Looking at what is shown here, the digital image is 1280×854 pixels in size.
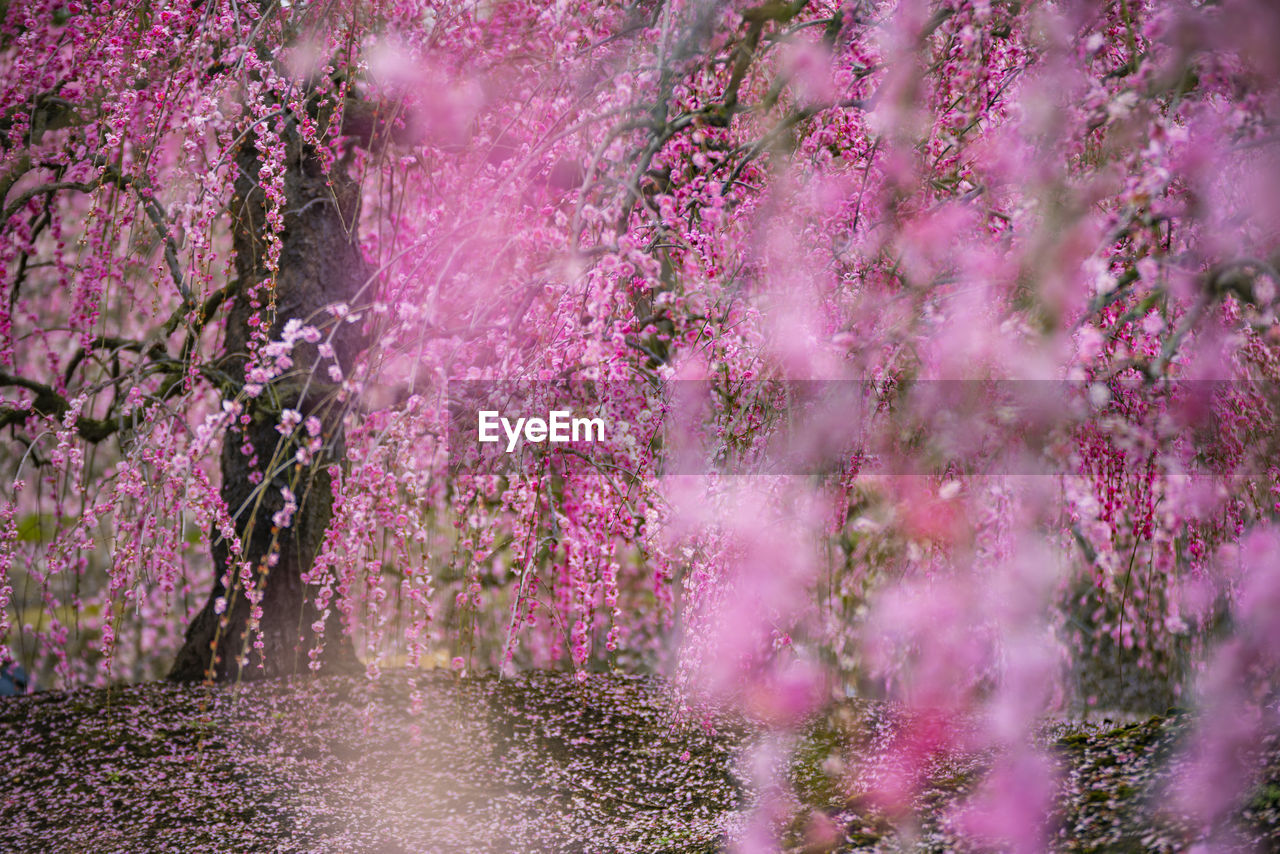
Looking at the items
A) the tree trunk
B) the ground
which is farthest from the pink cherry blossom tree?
the ground

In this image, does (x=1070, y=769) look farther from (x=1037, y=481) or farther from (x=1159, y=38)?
(x=1159, y=38)

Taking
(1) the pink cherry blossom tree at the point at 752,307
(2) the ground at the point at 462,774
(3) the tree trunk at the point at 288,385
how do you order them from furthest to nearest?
(3) the tree trunk at the point at 288,385 → (2) the ground at the point at 462,774 → (1) the pink cherry blossom tree at the point at 752,307

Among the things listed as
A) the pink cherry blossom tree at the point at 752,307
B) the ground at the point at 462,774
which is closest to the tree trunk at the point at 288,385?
the pink cherry blossom tree at the point at 752,307

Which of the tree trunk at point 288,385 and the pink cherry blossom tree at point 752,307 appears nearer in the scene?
the pink cherry blossom tree at point 752,307

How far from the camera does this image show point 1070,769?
3564 millimetres

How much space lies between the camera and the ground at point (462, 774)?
11.6 feet

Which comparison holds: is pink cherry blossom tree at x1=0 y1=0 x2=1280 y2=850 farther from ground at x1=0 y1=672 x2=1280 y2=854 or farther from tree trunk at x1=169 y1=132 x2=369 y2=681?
ground at x1=0 y1=672 x2=1280 y2=854

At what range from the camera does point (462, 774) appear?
4559 mm

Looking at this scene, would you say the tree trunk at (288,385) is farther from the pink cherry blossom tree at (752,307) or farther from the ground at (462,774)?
the ground at (462,774)

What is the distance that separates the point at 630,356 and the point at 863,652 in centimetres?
334

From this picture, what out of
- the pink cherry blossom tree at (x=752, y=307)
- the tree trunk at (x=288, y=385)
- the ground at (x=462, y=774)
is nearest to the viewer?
the pink cherry blossom tree at (x=752, y=307)

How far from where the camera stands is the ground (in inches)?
139

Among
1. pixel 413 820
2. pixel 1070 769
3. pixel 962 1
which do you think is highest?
pixel 962 1

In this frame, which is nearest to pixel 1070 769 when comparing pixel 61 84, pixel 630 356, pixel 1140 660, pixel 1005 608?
pixel 1005 608
